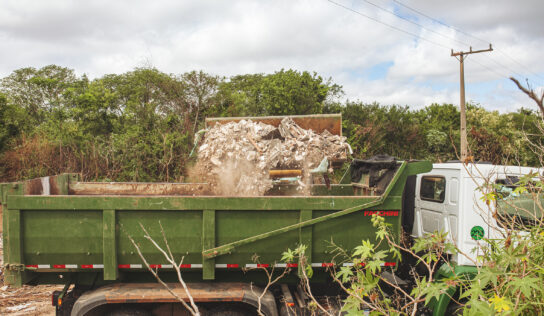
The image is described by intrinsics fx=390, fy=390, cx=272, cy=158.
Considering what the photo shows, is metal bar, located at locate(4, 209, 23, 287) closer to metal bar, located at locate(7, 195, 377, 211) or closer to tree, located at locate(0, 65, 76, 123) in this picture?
metal bar, located at locate(7, 195, 377, 211)

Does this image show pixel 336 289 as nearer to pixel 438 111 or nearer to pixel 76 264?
pixel 76 264

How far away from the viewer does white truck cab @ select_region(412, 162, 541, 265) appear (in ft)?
13.8

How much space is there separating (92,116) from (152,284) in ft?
47.6

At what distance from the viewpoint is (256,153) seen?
5.98 m

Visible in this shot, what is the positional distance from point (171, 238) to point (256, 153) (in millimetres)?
2463

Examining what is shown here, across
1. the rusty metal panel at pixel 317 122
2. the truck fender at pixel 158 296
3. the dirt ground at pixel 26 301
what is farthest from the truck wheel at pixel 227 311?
the rusty metal panel at pixel 317 122

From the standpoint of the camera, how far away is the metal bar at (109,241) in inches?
146

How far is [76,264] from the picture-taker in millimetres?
3812

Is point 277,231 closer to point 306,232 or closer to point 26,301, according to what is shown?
point 306,232

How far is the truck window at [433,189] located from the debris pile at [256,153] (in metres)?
1.39

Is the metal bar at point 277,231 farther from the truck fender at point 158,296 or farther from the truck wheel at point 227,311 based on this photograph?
the truck wheel at point 227,311

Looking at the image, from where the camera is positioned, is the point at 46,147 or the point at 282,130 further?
the point at 46,147

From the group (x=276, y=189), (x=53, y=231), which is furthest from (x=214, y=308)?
(x=276, y=189)

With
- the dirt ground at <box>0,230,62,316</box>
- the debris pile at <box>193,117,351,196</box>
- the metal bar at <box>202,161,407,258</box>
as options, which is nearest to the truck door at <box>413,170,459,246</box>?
the metal bar at <box>202,161,407,258</box>
